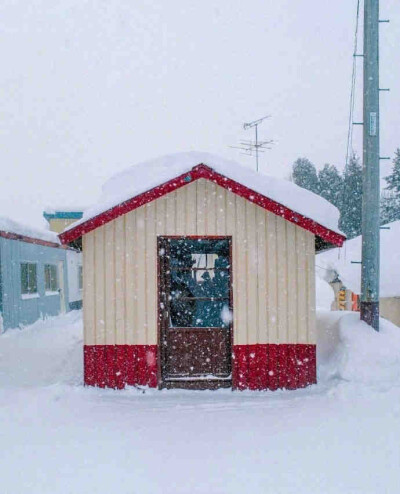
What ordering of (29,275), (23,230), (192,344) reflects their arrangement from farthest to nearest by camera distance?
(29,275) < (23,230) < (192,344)

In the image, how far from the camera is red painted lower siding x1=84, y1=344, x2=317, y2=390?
8.54 m

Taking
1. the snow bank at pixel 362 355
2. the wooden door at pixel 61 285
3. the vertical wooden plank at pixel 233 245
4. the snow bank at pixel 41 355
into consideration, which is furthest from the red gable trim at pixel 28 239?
the snow bank at pixel 362 355

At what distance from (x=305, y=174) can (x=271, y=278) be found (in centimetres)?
6157

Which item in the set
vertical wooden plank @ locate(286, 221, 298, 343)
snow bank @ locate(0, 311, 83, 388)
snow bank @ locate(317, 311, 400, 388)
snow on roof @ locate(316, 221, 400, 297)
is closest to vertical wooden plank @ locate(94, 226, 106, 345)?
snow bank @ locate(0, 311, 83, 388)

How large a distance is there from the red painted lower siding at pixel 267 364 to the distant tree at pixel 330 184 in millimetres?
54613

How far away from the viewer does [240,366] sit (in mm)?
8594

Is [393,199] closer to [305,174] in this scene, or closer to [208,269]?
[305,174]

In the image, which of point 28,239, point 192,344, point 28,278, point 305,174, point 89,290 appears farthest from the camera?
point 305,174

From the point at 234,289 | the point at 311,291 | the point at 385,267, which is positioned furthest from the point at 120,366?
the point at 385,267

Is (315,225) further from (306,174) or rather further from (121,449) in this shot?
(306,174)

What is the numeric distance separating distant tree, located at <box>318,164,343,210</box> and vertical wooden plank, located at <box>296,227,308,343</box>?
54.3 metres

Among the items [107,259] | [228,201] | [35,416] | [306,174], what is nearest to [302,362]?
[228,201]

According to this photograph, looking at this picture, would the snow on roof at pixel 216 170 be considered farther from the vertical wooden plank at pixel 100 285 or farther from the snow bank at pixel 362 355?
the snow bank at pixel 362 355

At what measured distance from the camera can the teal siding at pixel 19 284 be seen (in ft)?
47.8
